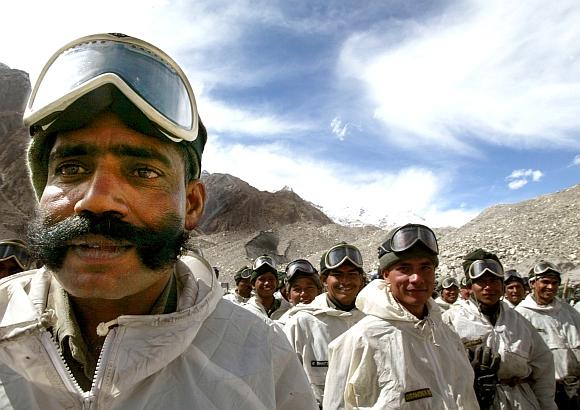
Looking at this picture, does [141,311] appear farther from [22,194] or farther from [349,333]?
[22,194]

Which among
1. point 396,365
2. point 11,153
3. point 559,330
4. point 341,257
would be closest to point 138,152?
point 396,365

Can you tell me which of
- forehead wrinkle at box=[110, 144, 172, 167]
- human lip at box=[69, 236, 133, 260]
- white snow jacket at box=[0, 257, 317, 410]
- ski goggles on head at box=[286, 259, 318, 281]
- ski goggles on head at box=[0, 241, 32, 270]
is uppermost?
ski goggles on head at box=[0, 241, 32, 270]

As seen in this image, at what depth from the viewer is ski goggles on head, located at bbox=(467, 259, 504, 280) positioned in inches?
209

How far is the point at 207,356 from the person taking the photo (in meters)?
1.34

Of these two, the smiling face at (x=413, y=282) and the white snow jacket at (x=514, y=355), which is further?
the white snow jacket at (x=514, y=355)

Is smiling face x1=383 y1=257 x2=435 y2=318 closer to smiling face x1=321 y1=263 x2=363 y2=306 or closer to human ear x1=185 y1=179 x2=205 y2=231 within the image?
smiling face x1=321 y1=263 x2=363 y2=306

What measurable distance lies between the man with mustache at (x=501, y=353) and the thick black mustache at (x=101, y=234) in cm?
383

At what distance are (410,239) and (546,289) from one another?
4557 millimetres

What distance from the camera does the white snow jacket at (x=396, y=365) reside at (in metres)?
3.04

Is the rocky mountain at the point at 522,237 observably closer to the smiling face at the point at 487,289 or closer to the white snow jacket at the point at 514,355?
the smiling face at the point at 487,289

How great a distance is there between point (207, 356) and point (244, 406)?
0.58ft

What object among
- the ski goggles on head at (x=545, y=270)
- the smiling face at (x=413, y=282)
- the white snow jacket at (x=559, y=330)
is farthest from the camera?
the ski goggles on head at (x=545, y=270)

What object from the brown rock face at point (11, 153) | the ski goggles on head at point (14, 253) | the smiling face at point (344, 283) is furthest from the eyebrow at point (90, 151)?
the brown rock face at point (11, 153)

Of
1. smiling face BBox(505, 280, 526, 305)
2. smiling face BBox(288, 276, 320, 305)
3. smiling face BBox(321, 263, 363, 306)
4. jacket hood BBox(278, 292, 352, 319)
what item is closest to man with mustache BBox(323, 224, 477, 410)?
jacket hood BBox(278, 292, 352, 319)
